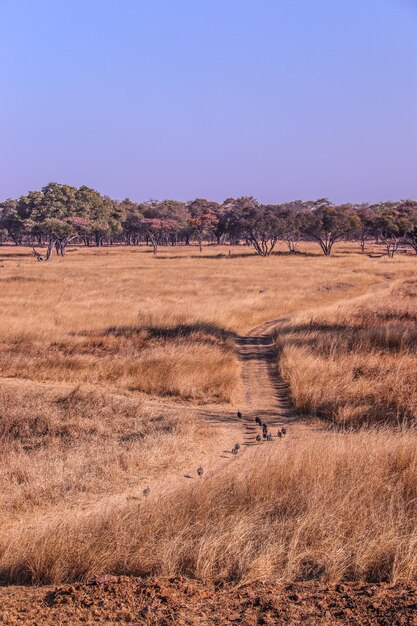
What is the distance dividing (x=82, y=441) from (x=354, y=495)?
4775 mm

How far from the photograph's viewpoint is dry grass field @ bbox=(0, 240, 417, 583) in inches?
202

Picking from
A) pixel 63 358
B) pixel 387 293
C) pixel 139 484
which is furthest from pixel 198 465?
pixel 387 293

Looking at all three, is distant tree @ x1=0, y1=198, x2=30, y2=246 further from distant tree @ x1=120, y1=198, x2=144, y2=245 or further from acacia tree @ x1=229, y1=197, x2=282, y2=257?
acacia tree @ x1=229, y1=197, x2=282, y2=257

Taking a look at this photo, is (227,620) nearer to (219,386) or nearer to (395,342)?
(219,386)

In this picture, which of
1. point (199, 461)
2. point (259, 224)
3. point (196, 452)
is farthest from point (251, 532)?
point (259, 224)

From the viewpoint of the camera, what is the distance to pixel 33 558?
516cm

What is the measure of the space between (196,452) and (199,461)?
0.37 m

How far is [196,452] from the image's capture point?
29.5 ft

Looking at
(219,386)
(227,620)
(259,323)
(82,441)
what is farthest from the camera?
(259,323)

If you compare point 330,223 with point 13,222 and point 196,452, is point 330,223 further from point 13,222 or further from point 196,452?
point 196,452

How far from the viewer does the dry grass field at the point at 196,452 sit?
16.8 feet

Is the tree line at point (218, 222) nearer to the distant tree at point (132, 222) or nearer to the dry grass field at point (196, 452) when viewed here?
the distant tree at point (132, 222)

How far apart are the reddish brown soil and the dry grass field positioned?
212mm

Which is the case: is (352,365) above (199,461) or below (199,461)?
above
